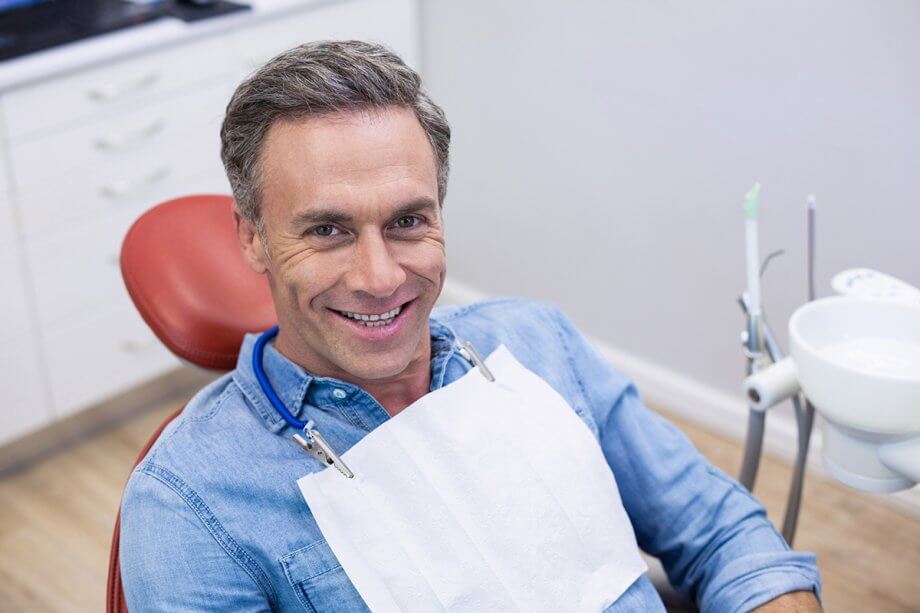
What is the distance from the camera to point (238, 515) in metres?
1.12

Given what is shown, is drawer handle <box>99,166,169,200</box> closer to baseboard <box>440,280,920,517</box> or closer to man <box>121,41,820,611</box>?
baseboard <box>440,280,920,517</box>

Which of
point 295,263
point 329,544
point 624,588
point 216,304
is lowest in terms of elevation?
point 624,588

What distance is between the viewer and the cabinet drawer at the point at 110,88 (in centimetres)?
213

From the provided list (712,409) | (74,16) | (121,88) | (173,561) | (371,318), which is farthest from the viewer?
(712,409)

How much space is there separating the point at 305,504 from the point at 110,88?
1346 mm

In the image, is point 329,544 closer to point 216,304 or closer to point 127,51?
point 216,304

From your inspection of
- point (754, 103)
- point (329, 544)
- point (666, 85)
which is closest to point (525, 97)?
point (666, 85)

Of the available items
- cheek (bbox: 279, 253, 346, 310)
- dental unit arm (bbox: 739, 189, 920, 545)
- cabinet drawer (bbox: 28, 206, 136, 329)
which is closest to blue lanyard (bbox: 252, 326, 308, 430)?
cheek (bbox: 279, 253, 346, 310)

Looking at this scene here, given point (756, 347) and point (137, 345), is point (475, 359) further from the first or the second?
point (137, 345)

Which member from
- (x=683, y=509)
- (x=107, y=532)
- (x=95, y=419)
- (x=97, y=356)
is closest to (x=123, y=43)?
(x=97, y=356)

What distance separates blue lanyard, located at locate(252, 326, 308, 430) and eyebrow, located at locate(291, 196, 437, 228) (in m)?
0.17

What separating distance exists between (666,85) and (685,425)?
2.41ft

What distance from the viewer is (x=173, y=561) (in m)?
1.07

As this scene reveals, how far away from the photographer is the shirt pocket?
112 centimetres
